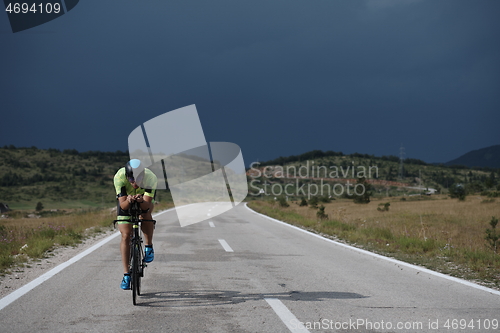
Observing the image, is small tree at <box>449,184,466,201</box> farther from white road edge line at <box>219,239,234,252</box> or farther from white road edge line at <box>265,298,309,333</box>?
white road edge line at <box>265,298,309,333</box>

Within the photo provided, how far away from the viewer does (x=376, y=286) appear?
19.9 feet

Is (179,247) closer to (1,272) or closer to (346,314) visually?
(1,272)

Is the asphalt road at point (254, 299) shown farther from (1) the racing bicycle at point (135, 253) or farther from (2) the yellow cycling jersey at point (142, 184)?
(2) the yellow cycling jersey at point (142, 184)

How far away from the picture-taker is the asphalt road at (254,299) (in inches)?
165

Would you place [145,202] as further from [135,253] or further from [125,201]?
[135,253]

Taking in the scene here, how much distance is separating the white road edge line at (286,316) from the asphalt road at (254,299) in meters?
0.01

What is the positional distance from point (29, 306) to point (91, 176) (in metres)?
82.1

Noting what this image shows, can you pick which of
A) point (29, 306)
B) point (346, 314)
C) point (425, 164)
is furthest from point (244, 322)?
point (425, 164)

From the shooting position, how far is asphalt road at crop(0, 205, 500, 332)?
420 cm

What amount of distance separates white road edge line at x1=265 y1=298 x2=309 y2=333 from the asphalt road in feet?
0.04

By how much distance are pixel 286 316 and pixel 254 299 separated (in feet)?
2.72

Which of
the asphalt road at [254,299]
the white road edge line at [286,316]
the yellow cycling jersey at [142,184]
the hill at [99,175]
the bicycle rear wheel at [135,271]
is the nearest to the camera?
the white road edge line at [286,316]

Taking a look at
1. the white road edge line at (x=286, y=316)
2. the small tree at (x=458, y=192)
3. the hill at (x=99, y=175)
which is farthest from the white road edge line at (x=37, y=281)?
the hill at (x=99, y=175)

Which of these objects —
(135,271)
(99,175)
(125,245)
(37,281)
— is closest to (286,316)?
(135,271)
